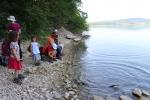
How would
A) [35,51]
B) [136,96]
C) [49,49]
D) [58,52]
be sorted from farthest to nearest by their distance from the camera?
1. [58,52]
2. [49,49]
3. [35,51]
4. [136,96]

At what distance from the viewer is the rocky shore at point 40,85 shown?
11.4 m

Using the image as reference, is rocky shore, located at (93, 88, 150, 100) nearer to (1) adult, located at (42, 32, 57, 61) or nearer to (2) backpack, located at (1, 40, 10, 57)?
(2) backpack, located at (1, 40, 10, 57)

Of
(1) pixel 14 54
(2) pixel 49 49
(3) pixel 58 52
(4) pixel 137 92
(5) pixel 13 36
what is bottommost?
(4) pixel 137 92

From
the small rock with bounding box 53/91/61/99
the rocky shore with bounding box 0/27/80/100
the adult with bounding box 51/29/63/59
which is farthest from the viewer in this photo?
the adult with bounding box 51/29/63/59

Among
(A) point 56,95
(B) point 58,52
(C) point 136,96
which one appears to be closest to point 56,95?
(A) point 56,95

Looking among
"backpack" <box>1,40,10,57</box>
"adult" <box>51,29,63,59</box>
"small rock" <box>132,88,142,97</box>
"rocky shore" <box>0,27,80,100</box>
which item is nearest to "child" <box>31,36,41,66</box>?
"rocky shore" <box>0,27,80,100</box>

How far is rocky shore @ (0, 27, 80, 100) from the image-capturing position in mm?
11405

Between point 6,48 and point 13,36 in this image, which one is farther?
point 6,48

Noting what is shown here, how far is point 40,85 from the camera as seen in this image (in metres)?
12.8

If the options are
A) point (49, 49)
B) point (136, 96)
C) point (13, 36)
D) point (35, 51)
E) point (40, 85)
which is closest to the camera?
point (13, 36)

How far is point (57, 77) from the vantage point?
15.1m

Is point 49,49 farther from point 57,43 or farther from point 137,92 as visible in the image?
point 137,92

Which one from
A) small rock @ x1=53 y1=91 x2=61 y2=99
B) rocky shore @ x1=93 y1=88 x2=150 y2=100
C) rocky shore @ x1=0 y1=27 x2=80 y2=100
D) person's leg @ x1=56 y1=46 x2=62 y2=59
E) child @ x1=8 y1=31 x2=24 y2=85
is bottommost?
rocky shore @ x1=93 y1=88 x2=150 y2=100

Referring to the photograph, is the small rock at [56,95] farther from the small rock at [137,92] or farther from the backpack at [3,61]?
the small rock at [137,92]
